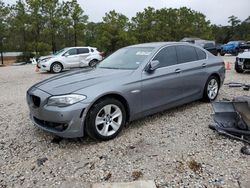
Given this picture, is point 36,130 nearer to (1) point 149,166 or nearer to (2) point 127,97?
(2) point 127,97

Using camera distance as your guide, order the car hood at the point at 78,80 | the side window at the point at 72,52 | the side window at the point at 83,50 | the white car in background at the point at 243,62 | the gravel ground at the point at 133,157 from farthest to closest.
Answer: the side window at the point at 83,50
the side window at the point at 72,52
the white car in background at the point at 243,62
the car hood at the point at 78,80
the gravel ground at the point at 133,157

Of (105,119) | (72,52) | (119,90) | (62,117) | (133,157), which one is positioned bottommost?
(133,157)

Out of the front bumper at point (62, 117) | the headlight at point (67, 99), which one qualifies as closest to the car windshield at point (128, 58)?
the headlight at point (67, 99)

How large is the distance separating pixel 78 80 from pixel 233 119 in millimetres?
2510

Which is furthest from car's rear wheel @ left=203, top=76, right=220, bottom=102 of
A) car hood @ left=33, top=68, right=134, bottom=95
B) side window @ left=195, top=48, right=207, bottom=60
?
car hood @ left=33, top=68, right=134, bottom=95

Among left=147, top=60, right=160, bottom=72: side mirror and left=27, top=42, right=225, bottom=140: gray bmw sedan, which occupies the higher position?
left=147, top=60, right=160, bottom=72: side mirror

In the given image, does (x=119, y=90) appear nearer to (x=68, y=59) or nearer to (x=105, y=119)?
(x=105, y=119)

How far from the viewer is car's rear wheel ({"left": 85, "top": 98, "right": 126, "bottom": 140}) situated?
3998 mm

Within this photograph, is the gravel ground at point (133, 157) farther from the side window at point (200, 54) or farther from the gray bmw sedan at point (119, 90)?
the side window at point (200, 54)

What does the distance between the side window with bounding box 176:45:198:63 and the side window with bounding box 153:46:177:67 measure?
0.16 meters

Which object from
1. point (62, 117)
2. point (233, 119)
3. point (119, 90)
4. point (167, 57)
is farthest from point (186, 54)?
point (62, 117)

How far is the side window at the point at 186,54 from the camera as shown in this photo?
5566mm

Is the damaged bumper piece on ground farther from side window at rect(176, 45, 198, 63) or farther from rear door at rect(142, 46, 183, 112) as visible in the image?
side window at rect(176, 45, 198, 63)

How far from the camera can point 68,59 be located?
15.9 m
